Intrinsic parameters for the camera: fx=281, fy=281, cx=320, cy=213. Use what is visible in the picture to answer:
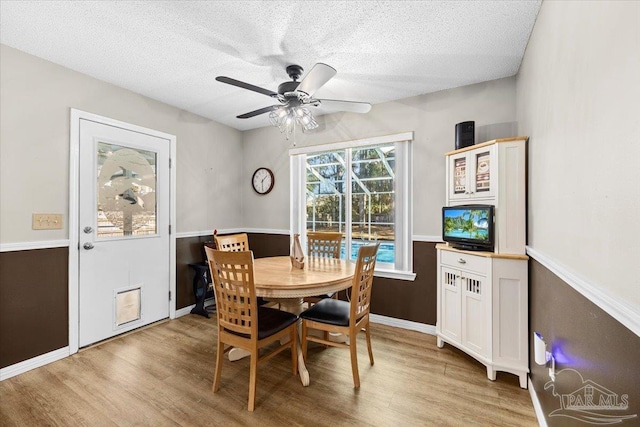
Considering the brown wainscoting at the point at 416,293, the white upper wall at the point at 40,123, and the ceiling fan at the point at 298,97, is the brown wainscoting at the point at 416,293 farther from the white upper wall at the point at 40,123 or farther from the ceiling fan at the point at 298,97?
the white upper wall at the point at 40,123

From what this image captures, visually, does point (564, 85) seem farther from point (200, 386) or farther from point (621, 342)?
point (200, 386)

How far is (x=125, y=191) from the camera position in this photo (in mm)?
3023

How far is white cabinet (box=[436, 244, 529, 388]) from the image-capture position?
6.99 ft

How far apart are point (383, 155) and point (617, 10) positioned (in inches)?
101

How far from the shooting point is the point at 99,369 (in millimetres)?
2338

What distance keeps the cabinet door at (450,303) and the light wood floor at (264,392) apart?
23 centimetres

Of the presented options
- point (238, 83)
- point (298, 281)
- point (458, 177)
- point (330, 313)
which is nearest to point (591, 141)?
point (458, 177)

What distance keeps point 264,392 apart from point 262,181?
2.96m

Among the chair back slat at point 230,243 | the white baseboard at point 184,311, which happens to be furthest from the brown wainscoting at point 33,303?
the chair back slat at point 230,243

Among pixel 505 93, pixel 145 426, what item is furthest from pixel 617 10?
pixel 145 426

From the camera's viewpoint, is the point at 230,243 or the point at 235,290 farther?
the point at 230,243

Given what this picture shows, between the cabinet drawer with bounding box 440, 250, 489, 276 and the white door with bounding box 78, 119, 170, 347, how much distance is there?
3.14m

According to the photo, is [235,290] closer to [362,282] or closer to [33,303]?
[362,282]

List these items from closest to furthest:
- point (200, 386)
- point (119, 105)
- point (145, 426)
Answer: point (145, 426) → point (200, 386) → point (119, 105)
